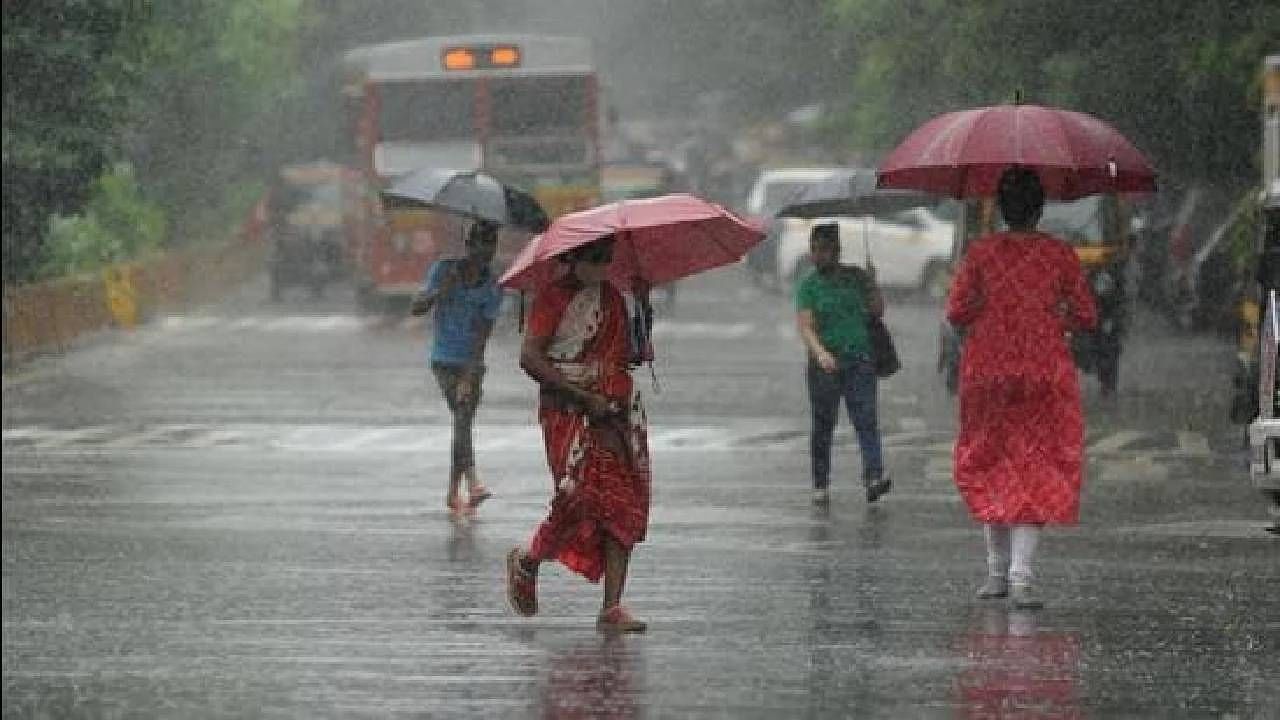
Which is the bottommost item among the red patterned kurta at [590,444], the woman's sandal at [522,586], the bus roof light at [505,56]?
the woman's sandal at [522,586]

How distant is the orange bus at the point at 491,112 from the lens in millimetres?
36531

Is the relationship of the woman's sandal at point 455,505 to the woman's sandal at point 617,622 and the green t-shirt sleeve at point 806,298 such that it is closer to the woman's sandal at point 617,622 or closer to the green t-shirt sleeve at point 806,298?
the green t-shirt sleeve at point 806,298

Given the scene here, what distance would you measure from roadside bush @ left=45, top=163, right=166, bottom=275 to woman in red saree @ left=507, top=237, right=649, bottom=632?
26.5 m

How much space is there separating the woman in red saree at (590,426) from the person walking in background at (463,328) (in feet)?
15.8

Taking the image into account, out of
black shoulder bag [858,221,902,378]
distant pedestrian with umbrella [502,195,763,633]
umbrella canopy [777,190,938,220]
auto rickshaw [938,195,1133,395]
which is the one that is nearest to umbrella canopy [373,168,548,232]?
umbrella canopy [777,190,938,220]

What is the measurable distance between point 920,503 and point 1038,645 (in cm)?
585

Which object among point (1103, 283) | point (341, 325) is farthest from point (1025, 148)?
A: point (341, 325)

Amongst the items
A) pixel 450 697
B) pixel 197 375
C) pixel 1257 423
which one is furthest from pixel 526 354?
pixel 197 375

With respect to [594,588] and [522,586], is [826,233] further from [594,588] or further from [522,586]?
[522,586]

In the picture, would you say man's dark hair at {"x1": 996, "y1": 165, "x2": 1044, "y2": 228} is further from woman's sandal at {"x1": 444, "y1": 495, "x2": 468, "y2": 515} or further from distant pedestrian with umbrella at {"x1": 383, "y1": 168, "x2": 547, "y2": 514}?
woman's sandal at {"x1": 444, "y1": 495, "x2": 468, "y2": 515}

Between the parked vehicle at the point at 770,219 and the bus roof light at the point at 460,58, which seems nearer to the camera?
the bus roof light at the point at 460,58

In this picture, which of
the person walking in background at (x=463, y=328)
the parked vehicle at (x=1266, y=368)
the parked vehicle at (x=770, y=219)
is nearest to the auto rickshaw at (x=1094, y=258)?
the parked vehicle at (x=1266, y=368)

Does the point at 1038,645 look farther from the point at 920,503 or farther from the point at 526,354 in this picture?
the point at 920,503

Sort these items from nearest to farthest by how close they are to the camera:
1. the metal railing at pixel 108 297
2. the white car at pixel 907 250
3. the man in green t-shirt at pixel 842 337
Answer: the man in green t-shirt at pixel 842 337, the metal railing at pixel 108 297, the white car at pixel 907 250
